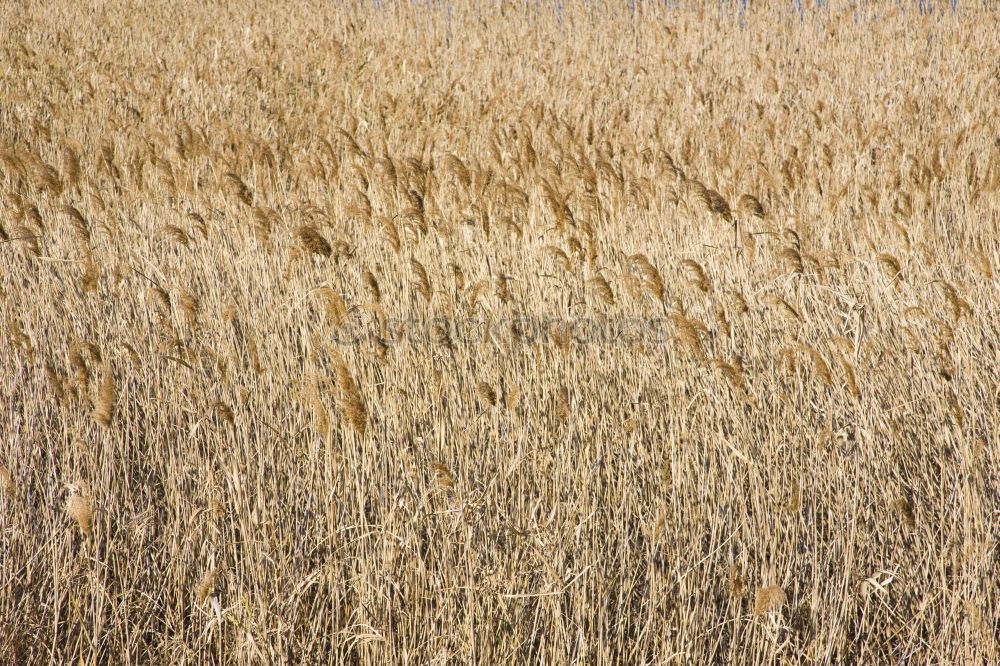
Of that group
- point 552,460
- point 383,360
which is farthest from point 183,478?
point 552,460

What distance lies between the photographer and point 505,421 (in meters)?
2.16

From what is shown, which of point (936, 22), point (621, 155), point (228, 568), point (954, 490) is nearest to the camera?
point (228, 568)

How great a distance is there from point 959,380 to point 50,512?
2.37 meters

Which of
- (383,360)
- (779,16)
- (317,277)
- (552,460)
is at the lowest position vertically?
(552,460)

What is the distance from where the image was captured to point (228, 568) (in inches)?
69.1

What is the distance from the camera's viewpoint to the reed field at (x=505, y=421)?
1720 mm

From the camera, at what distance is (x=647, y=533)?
1800mm

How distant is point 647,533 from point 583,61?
547 centimetres

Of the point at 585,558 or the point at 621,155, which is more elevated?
the point at 621,155

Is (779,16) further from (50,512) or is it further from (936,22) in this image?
(50,512)

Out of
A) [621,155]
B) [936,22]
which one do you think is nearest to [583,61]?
[621,155]

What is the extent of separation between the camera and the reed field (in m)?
1.72

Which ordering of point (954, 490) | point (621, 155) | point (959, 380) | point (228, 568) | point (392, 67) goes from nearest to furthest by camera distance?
point (228, 568), point (954, 490), point (959, 380), point (621, 155), point (392, 67)

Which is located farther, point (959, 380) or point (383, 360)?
point (959, 380)
